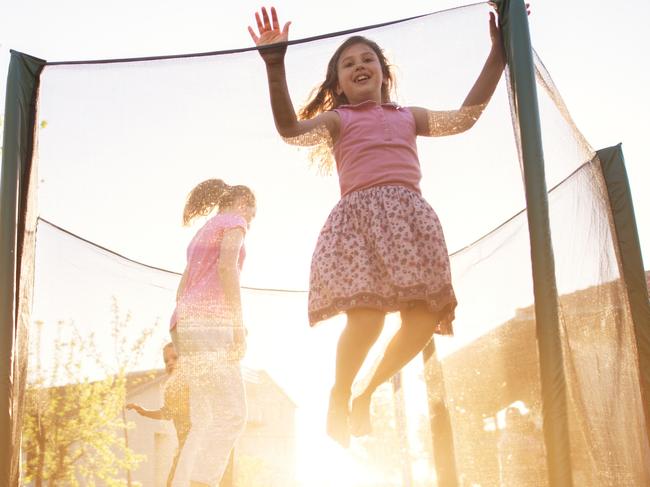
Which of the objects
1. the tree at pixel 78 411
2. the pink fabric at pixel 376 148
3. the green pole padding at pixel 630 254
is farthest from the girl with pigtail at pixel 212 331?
the green pole padding at pixel 630 254

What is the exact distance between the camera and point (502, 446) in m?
1.65

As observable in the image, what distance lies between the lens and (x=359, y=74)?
6.31 ft

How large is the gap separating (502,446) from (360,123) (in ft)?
3.27

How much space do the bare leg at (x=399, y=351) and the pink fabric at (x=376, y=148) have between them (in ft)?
1.21

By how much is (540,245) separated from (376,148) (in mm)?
582

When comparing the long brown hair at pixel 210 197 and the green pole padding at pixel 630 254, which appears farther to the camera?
the green pole padding at pixel 630 254

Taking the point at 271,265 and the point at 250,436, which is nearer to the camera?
the point at 271,265

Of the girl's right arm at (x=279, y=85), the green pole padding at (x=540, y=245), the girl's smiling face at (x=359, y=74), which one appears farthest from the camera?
the girl's smiling face at (x=359, y=74)

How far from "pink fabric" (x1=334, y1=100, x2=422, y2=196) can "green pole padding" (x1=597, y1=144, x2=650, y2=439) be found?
0.92m

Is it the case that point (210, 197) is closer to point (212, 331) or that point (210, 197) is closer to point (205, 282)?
point (205, 282)

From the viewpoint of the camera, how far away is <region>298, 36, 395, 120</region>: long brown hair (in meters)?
1.92

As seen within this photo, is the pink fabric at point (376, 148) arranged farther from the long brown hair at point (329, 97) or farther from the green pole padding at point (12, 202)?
the green pole padding at point (12, 202)

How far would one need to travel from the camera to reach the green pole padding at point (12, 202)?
180cm

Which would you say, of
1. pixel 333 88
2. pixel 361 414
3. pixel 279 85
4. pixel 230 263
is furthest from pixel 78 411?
pixel 333 88
